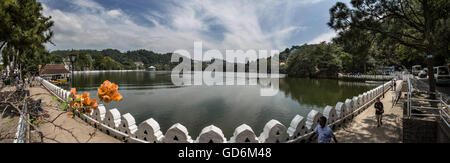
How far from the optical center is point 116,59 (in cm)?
12812

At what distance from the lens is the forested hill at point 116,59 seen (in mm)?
63294

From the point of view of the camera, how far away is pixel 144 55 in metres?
151

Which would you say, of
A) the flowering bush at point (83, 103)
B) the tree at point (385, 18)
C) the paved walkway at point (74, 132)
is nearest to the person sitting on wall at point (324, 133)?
the flowering bush at point (83, 103)

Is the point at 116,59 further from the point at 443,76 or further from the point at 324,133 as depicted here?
the point at 443,76

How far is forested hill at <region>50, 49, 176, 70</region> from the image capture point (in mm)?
63294

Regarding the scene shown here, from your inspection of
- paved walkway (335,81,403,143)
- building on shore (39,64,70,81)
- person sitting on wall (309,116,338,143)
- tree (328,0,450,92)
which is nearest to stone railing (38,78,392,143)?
paved walkway (335,81,403,143)

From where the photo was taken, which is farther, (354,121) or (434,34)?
(354,121)

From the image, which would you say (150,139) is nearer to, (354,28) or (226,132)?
(226,132)

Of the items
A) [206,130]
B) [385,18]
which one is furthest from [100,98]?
[385,18]

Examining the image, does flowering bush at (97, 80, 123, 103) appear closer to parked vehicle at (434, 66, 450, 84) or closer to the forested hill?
parked vehicle at (434, 66, 450, 84)

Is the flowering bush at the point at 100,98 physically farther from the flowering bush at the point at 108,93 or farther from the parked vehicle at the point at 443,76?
the parked vehicle at the point at 443,76

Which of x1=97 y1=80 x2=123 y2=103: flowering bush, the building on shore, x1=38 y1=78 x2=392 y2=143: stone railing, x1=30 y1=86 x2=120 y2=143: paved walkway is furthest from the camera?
the building on shore
